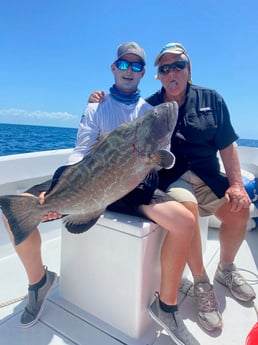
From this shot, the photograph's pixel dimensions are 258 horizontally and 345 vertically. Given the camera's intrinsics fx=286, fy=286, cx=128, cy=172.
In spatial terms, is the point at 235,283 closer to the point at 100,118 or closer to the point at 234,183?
the point at 234,183

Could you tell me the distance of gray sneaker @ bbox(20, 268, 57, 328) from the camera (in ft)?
5.98

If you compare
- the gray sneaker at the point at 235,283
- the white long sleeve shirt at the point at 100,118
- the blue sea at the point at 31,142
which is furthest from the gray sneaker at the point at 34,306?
the blue sea at the point at 31,142

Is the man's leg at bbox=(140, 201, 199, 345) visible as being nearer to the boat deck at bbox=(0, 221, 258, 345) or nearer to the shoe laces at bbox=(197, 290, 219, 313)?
the boat deck at bbox=(0, 221, 258, 345)

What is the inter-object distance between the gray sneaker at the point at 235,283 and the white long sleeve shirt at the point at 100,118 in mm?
1448

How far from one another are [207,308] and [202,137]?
1.24 meters

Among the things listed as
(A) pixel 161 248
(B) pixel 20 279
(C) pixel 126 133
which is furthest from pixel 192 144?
(B) pixel 20 279

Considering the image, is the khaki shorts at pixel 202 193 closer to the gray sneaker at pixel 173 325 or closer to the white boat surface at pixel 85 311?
the white boat surface at pixel 85 311

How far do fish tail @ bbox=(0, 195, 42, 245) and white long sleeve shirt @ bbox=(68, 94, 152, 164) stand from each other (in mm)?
460

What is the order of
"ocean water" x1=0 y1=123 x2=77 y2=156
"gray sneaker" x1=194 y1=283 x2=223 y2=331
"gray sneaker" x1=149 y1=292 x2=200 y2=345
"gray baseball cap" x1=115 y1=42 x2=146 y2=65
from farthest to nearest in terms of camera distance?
"ocean water" x1=0 y1=123 x2=77 y2=156
"gray baseball cap" x1=115 y1=42 x2=146 y2=65
"gray sneaker" x1=194 y1=283 x2=223 y2=331
"gray sneaker" x1=149 y1=292 x2=200 y2=345

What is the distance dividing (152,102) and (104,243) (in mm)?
1294

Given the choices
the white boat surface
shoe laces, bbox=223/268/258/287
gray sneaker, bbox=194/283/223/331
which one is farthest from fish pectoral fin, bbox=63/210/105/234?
shoe laces, bbox=223/268/258/287

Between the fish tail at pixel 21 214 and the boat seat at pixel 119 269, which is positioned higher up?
the fish tail at pixel 21 214

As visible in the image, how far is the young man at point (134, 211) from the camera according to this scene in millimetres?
1717

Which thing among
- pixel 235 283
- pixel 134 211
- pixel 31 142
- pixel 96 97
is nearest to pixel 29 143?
pixel 31 142
